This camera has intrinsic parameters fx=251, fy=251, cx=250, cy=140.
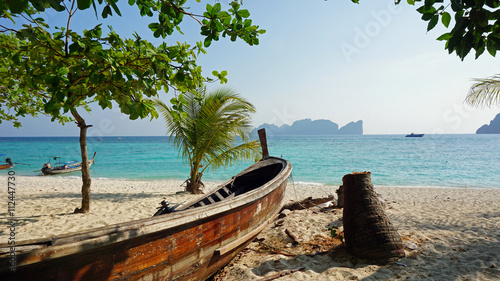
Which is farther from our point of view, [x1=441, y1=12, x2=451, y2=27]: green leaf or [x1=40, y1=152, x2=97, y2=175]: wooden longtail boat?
[x1=40, y1=152, x2=97, y2=175]: wooden longtail boat

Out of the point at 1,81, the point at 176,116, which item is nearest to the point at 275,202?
the point at 176,116

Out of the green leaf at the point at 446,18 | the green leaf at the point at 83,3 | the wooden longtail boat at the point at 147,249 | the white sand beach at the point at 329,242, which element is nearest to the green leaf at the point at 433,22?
the green leaf at the point at 446,18

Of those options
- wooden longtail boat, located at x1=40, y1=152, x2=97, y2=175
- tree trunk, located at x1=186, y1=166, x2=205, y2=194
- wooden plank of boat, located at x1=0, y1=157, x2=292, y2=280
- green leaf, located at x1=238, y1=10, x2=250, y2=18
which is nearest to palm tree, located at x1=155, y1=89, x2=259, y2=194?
tree trunk, located at x1=186, y1=166, x2=205, y2=194

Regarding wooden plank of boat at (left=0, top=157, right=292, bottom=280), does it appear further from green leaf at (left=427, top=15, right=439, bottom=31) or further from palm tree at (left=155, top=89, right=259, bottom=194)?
palm tree at (left=155, top=89, right=259, bottom=194)

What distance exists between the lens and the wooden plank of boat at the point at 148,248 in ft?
6.32

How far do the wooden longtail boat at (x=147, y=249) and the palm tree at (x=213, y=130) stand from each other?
5.05 meters

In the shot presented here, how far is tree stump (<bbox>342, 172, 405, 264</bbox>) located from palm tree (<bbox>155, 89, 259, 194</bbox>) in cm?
540

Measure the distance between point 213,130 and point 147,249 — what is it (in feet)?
21.2

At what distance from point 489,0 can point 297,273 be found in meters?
3.38

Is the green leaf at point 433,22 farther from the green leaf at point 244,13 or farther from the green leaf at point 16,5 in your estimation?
the green leaf at point 16,5

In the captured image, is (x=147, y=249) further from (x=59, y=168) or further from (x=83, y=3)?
(x=59, y=168)

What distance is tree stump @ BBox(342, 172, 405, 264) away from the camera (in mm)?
3623

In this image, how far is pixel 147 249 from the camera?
8.13ft

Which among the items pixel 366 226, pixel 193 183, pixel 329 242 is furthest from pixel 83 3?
pixel 193 183
